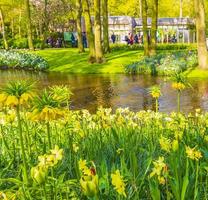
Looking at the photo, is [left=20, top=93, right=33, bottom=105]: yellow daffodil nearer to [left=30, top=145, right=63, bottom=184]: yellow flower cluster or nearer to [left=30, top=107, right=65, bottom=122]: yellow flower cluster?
[left=30, top=107, right=65, bottom=122]: yellow flower cluster

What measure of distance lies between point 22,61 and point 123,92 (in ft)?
54.1

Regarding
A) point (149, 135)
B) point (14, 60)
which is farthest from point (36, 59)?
point (149, 135)

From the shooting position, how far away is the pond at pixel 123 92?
663 inches

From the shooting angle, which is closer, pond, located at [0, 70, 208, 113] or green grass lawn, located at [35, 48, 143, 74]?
pond, located at [0, 70, 208, 113]

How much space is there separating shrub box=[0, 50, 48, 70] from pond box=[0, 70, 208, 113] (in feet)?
16.0

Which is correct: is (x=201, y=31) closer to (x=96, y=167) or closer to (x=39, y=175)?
(x=96, y=167)

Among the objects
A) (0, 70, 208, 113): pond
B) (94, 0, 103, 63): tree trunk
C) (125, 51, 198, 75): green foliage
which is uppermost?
(94, 0, 103, 63): tree trunk

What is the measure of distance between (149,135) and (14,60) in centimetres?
3083

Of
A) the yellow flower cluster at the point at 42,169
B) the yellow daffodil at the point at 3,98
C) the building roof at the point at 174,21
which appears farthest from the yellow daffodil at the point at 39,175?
the building roof at the point at 174,21

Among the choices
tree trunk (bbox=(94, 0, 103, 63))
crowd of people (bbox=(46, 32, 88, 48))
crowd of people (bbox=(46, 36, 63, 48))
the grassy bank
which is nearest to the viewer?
the grassy bank

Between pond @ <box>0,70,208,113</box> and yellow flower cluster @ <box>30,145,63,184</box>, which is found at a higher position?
yellow flower cluster @ <box>30,145,63,184</box>

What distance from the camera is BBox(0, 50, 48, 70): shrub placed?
1333 inches

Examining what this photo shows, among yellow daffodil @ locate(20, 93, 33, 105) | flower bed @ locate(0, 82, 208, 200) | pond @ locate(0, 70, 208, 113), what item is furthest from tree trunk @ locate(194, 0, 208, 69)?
yellow daffodil @ locate(20, 93, 33, 105)

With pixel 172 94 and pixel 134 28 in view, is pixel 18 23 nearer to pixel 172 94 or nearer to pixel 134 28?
pixel 134 28
